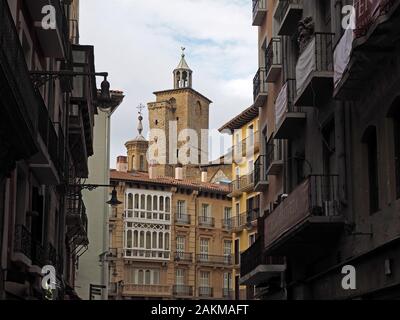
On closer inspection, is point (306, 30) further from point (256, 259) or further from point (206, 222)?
point (206, 222)

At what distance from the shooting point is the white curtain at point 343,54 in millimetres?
15547

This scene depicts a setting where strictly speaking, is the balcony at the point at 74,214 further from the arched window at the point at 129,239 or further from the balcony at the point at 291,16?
the arched window at the point at 129,239

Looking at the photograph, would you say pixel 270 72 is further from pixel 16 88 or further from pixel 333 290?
pixel 16 88

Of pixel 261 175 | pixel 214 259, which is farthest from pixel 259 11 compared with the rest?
pixel 214 259

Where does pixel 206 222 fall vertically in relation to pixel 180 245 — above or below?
above

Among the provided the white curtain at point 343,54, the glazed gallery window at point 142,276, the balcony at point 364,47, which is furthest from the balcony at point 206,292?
the white curtain at point 343,54

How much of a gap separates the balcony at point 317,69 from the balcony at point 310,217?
A: 1.90 meters

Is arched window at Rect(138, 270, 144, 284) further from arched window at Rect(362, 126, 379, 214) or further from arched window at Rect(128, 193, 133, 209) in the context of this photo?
arched window at Rect(362, 126, 379, 214)

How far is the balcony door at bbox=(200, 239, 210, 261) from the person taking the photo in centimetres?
8569

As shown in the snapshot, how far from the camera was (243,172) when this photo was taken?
58.0 m

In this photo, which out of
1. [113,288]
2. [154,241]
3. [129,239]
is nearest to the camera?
[113,288]

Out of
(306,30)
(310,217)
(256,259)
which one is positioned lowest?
(310,217)

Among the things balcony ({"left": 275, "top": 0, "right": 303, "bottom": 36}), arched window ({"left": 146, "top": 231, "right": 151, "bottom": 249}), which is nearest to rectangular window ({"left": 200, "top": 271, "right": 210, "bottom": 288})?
arched window ({"left": 146, "top": 231, "right": 151, "bottom": 249})

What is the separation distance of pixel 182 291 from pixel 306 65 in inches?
2554
